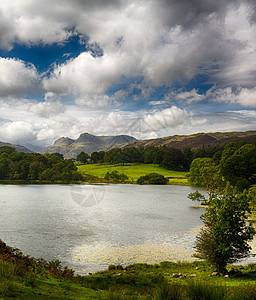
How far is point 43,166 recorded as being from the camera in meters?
149

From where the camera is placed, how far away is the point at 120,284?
45.3 feet

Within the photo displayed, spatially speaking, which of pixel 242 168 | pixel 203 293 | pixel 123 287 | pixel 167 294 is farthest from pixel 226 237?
pixel 242 168

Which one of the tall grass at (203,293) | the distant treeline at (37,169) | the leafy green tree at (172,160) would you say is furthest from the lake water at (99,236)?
the leafy green tree at (172,160)

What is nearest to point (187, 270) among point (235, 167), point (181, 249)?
point (181, 249)

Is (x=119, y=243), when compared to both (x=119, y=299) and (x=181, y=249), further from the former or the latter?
(x=119, y=299)

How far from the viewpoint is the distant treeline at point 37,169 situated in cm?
13862

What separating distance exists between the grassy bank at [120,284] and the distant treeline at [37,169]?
4787 inches

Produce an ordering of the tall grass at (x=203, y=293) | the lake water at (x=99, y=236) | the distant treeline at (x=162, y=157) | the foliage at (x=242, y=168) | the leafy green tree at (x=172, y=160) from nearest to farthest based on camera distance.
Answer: the tall grass at (x=203, y=293) < the lake water at (x=99, y=236) < the foliage at (x=242, y=168) < the leafy green tree at (x=172, y=160) < the distant treeline at (x=162, y=157)

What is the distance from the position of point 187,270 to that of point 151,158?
157 metres

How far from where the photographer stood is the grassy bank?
8352 millimetres

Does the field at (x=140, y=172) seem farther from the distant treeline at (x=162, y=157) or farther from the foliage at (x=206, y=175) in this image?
the foliage at (x=206, y=175)

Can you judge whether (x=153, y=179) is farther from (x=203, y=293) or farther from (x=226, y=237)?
(x=203, y=293)

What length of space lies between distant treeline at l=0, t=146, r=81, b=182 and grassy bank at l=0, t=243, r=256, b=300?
399 feet

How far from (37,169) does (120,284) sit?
472 feet
